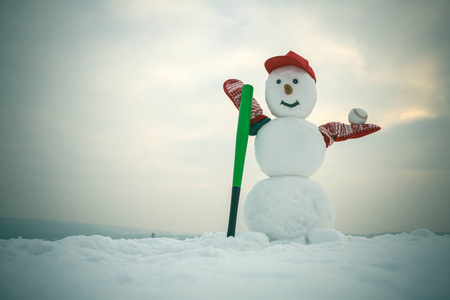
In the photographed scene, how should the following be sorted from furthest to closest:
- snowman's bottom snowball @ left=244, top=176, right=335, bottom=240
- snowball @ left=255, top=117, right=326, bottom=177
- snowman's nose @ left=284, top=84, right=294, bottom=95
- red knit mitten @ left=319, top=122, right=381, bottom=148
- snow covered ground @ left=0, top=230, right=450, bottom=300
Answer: red knit mitten @ left=319, top=122, right=381, bottom=148, snowman's nose @ left=284, top=84, right=294, bottom=95, snowball @ left=255, top=117, right=326, bottom=177, snowman's bottom snowball @ left=244, top=176, right=335, bottom=240, snow covered ground @ left=0, top=230, right=450, bottom=300

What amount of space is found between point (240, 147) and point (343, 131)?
1379 mm

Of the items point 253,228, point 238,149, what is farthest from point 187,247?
point 238,149

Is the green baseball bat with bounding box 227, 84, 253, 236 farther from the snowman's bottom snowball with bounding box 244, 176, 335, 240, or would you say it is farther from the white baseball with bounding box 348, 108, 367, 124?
the white baseball with bounding box 348, 108, 367, 124

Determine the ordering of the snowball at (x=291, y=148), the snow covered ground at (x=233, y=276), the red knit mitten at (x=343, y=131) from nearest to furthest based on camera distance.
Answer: the snow covered ground at (x=233, y=276) → the snowball at (x=291, y=148) → the red knit mitten at (x=343, y=131)

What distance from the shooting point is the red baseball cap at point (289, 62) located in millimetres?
3607

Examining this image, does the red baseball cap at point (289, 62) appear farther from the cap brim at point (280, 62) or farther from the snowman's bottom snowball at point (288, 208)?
the snowman's bottom snowball at point (288, 208)

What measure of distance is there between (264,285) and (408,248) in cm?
105

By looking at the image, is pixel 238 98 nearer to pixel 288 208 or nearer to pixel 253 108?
pixel 253 108

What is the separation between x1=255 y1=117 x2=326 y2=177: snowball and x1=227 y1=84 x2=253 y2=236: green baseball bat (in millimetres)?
291

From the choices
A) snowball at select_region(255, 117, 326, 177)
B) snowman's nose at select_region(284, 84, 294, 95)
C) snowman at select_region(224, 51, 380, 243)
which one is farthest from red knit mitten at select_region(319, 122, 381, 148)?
snowman's nose at select_region(284, 84, 294, 95)

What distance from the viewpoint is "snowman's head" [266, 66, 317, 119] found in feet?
11.9

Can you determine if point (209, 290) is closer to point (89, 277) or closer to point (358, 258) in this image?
point (89, 277)

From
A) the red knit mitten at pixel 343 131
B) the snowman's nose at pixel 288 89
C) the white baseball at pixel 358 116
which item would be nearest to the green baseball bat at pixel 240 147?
the snowman's nose at pixel 288 89

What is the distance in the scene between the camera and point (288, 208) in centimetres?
326
